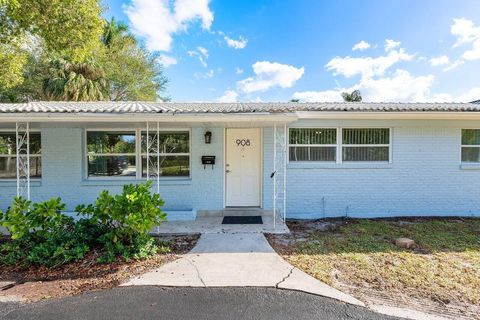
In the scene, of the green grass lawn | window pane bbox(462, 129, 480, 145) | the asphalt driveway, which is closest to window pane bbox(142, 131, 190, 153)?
the green grass lawn

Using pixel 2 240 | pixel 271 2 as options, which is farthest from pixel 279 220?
pixel 271 2

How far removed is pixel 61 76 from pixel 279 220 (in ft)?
58.0

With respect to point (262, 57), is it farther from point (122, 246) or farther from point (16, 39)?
point (122, 246)

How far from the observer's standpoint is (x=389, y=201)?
744cm

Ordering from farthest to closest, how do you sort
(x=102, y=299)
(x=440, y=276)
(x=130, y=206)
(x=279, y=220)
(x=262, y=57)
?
(x=262, y=57)
(x=279, y=220)
(x=130, y=206)
(x=440, y=276)
(x=102, y=299)

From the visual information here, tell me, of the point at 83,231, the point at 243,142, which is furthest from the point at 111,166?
the point at 243,142

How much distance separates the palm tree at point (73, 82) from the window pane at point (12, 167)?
Result: 1092cm

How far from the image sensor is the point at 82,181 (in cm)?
716

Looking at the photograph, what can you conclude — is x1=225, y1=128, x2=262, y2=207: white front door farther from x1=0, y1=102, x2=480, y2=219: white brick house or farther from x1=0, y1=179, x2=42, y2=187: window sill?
x1=0, y1=179, x2=42, y2=187: window sill

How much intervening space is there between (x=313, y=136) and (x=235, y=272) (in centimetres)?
463

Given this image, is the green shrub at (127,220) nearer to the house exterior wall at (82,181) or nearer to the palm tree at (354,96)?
the house exterior wall at (82,181)

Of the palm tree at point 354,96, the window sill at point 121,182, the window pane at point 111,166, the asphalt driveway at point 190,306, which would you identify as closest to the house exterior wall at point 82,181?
the window sill at point 121,182

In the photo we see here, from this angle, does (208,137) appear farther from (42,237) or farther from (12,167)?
(12,167)

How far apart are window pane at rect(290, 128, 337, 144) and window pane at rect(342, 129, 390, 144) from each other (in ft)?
1.13
